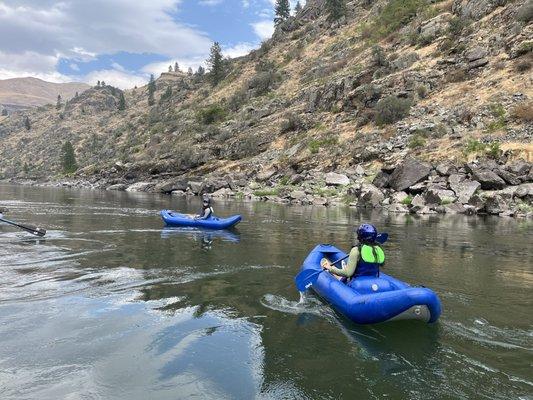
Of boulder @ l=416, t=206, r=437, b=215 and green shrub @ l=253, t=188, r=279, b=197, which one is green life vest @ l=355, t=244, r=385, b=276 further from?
green shrub @ l=253, t=188, r=279, b=197

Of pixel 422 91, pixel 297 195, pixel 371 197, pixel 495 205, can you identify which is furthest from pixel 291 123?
pixel 495 205

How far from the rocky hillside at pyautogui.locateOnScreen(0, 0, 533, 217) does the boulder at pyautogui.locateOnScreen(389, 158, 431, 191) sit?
0.09m

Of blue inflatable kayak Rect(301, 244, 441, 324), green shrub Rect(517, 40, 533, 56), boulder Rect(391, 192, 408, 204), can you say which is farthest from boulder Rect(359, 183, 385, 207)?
blue inflatable kayak Rect(301, 244, 441, 324)

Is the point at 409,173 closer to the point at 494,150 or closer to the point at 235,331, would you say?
the point at 494,150

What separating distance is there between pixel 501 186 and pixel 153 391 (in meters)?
24.1

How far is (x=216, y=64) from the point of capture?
7044cm

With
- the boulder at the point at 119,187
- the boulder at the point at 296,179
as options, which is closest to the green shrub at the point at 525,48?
the boulder at the point at 296,179

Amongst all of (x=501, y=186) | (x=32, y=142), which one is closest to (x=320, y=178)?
(x=501, y=186)

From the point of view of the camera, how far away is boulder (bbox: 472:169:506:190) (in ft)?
80.2

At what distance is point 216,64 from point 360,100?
35.3 m

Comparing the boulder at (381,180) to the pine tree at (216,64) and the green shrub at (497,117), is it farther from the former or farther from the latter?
the pine tree at (216,64)

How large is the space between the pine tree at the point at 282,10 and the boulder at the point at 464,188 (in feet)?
201

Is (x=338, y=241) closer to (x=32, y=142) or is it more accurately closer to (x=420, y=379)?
(x=420, y=379)

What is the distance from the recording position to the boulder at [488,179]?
2445cm
